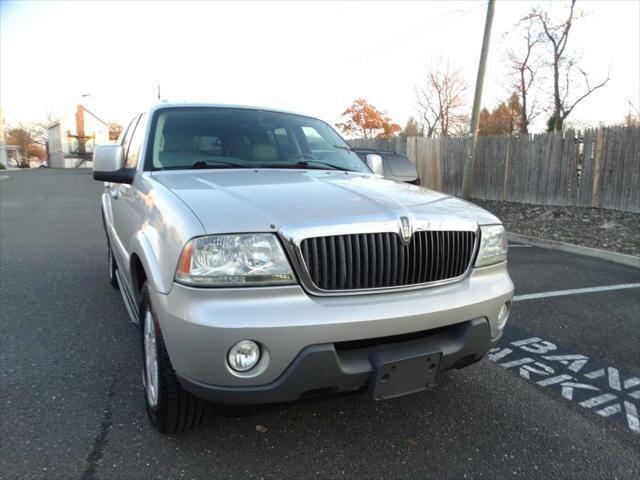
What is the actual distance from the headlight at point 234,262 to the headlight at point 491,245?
3.60 ft

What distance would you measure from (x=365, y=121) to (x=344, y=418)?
43.9 m

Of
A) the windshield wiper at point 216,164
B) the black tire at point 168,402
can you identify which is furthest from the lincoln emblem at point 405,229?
the windshield wiper at point 216,164

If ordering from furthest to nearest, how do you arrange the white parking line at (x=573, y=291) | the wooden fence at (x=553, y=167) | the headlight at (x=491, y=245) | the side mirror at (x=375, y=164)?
1. the wooden fence at (x=553, y=167)
2. the white parking line at (x=573, y=291)
3. the side mirror at (x=375, y=164)
4. the headlight at (x=491, y=245)

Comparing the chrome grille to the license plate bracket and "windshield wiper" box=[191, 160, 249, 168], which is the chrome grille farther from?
"windshield wiper" box=[191, 160, 249, 168]

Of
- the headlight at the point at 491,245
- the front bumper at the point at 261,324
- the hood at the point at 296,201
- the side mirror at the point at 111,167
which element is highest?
the side mirror at the point at 111,167

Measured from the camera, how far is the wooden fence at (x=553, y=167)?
33.0ft

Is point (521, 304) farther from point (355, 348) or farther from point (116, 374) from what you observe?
point (116, 374)

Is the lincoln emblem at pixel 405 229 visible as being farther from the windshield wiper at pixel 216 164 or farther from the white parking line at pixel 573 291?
the white parking line at pixel 573 291

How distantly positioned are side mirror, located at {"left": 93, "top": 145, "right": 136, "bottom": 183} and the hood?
38 centimetres

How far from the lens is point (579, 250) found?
773 centimetres

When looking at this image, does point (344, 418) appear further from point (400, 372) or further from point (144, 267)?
point (144, 267)

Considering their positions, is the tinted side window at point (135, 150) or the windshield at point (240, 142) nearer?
the windshield at point (240, 142)

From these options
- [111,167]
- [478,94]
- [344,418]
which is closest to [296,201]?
[344,418]

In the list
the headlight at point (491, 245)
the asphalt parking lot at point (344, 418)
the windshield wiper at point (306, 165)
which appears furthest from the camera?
the windshield wiper at point (306, 165)
